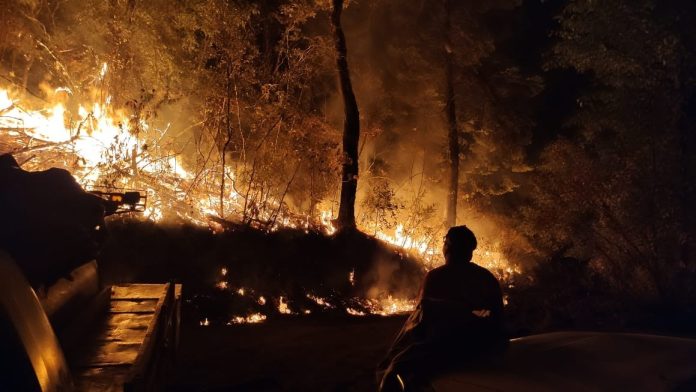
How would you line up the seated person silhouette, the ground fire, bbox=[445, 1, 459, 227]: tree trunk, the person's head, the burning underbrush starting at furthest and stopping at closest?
bbox=[445, 1, 459, 227]: tree trunk → the burning underbrush → the ground fire → the person's head → the seated person silhouette

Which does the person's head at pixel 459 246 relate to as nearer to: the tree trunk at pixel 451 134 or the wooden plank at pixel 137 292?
the wooden plank at pixel 137 292

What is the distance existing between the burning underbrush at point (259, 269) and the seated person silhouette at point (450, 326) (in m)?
8.37

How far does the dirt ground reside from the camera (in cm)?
767

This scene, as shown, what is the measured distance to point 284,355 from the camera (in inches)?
369

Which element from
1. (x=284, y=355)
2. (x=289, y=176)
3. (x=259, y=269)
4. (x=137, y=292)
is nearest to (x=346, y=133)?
(x=289, y=176)

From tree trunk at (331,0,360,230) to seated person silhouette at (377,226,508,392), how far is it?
10921mm

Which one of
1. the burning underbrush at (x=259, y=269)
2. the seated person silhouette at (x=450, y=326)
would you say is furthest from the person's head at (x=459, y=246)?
the burning underbrush at (x=259, y=269)

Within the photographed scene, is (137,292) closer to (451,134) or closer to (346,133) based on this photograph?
(346,133)

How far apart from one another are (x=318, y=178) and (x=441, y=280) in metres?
12.3

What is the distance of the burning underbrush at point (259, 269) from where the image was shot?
1216 cm

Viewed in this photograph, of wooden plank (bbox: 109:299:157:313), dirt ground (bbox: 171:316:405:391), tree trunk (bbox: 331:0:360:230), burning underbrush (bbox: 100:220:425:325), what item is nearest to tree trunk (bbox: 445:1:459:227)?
burning underbrush (bbox: 100:220:425:325)

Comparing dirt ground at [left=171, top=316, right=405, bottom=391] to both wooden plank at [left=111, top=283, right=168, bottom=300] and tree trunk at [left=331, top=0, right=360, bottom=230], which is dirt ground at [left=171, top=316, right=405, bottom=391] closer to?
wooden plank at [left=111, top=283, right=168, bottom=300]

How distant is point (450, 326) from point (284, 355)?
5.92 metres

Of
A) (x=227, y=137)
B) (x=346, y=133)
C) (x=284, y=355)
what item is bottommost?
(x=284, y=355)
